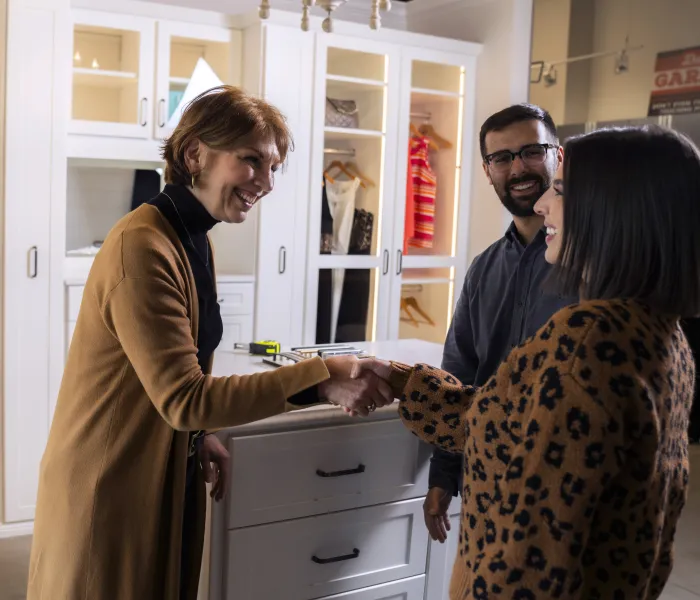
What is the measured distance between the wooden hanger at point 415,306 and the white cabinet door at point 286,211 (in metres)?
0.79

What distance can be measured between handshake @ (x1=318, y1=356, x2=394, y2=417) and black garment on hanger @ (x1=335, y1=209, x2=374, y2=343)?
2829 mm

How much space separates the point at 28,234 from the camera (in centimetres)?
358

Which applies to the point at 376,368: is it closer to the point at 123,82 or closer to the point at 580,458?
the point at 580,458

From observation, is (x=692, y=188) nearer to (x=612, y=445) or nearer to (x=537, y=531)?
(x=612, y=445)

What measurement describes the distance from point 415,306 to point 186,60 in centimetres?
185

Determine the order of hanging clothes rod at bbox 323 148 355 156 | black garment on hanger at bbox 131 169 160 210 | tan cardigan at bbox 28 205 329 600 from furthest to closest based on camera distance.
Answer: hanging clothes rod at bbox 323 148 355 156
black garment on hanger at bbox 131 169 160 210
tan cardigan at bbox 28 205 329 600

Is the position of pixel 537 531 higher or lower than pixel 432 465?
higher

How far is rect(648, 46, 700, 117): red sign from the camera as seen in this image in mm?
4742

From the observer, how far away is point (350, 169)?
4.59 m

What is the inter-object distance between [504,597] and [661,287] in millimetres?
470

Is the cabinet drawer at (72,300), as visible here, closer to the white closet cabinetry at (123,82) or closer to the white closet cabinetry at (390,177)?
the white closet cabinetry at (123,82)

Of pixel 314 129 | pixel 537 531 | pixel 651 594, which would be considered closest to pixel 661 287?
pixel 537 531

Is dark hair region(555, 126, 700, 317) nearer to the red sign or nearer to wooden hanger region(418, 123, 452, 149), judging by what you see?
wooden hanger region(418, 123, 452, 149)

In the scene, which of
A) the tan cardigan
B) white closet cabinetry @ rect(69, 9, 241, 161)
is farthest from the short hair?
white closet cabinetry @ rect(69, 9, 241, 161)
